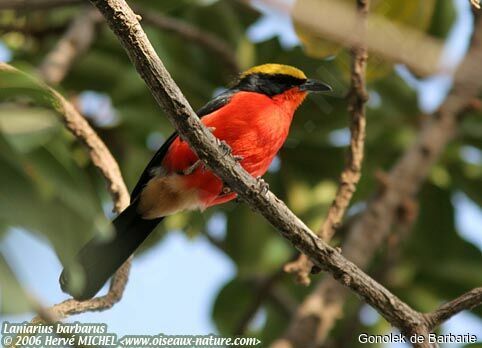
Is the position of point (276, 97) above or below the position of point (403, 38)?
below

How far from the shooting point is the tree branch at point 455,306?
2918 millimetres

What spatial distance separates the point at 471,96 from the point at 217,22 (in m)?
1.96

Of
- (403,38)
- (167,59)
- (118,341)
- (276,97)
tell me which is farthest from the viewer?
(167,59)

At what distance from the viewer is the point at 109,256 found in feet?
13.8

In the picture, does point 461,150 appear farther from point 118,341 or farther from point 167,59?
point 118,341

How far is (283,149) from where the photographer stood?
5.78 metres

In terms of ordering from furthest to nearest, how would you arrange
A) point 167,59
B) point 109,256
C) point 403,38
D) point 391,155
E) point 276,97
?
point 391,155
point 167,59
point 276,97
point 109,256
point 403,38

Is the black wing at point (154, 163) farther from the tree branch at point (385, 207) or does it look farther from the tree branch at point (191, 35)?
the tree branch at point (385, 207)

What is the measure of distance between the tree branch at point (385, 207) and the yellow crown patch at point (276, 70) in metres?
0.90

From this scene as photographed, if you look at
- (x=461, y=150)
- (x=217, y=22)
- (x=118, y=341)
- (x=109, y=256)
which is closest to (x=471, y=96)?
(x=461, y=150)

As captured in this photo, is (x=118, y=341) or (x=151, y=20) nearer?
(x=118, y=341)

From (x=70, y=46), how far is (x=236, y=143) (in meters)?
1.71

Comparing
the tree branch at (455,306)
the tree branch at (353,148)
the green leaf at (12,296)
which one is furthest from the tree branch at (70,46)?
the green leaf at (12,296)

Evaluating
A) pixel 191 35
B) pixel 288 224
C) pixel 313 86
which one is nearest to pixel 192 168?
pixel 288 224
